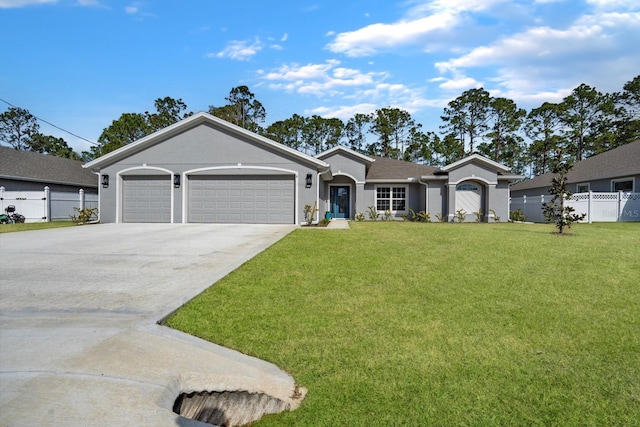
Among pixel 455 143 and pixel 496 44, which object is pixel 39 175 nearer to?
pixel 496 44

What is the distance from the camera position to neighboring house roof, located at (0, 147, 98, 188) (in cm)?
2127

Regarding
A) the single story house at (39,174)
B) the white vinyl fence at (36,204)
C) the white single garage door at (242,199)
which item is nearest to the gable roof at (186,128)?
the white single garage door at (242,199)

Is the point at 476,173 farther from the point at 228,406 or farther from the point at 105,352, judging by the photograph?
the point at 105,352

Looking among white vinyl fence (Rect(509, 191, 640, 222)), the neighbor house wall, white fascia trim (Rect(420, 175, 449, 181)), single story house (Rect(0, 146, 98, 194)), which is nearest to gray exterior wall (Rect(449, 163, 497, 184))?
white fascia trim (Rect(420, 175, 449, 181))

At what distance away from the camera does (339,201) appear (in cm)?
2352

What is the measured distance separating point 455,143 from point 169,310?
43.5m

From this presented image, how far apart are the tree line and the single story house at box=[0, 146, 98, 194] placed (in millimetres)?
11493


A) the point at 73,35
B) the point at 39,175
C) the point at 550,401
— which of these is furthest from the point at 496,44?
the point at 39,175

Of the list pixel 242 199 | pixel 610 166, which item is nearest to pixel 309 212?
pixel 242 199

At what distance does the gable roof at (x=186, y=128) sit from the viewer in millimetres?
16594

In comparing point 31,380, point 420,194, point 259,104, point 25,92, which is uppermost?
point 259,104

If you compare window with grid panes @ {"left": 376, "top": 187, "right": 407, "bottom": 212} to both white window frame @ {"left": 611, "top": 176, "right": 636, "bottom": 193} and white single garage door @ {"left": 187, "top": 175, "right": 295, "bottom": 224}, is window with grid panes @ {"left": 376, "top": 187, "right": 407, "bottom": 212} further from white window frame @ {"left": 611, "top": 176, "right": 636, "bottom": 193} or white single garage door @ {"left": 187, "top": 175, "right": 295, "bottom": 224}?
white window frame @ {"left": 611, "top": 176, "right": 636, "bottom": 193}

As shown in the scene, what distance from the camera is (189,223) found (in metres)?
16.9

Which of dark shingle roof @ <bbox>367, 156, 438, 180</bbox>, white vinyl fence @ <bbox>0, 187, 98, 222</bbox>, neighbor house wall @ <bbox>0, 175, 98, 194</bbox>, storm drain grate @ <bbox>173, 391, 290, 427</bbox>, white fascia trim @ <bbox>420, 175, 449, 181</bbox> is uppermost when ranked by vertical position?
dark shingle roof @ <bbox>367, 156, 438, 180</bbox>
